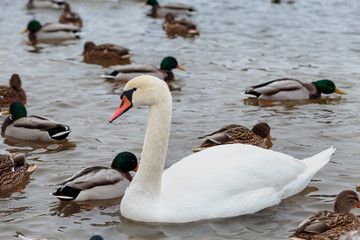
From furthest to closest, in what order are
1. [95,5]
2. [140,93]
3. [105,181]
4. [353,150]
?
[95,5] → [353,150] → [105,181] → [140,93]

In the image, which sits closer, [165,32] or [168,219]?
[168,219]

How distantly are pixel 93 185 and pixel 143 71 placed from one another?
6.39 m

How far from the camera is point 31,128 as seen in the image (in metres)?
10.1

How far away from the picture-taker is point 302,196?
7.86 m

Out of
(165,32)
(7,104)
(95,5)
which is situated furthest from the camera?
(95,5)

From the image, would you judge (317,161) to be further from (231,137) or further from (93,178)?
(93,178)

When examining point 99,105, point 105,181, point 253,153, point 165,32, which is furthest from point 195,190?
point 165,32

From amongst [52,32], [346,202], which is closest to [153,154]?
[346,202]

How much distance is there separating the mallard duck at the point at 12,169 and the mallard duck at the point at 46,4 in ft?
49.1

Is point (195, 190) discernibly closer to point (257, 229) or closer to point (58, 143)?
point (257, 229)

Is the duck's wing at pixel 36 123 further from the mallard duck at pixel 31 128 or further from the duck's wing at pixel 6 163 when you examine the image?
the duck's wing at pixel 6 163

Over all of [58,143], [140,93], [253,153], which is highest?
[140,93]

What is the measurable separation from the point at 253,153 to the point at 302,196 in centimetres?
89

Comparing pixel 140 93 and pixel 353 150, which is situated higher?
pixel 140 93
